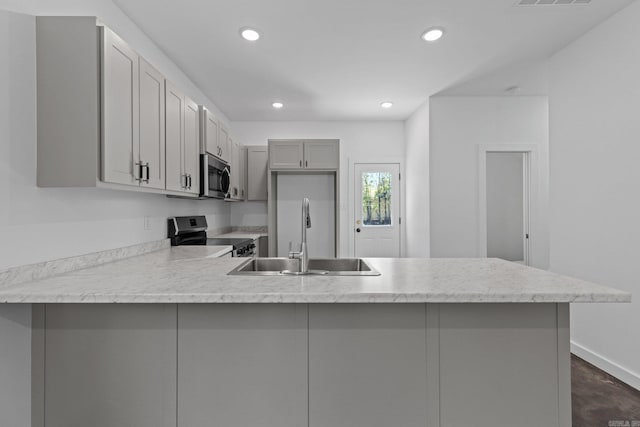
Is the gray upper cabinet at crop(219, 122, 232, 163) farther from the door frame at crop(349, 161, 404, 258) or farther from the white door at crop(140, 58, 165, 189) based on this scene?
the door frame at crop(349, 161, 404, 258)

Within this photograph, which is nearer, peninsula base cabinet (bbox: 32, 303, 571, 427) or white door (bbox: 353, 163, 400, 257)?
peninsula base cabinet (bbox: 32, 303, 571, 427)

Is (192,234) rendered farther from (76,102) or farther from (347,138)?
(347,138)

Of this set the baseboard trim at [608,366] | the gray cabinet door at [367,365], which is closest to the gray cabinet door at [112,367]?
the gray cabinet door at [367,365]

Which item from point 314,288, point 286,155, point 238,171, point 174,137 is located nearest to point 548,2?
point 314,288

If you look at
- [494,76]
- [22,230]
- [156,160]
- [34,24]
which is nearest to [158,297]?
[22,230]

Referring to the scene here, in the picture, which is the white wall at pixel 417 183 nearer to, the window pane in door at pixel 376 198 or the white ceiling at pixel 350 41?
the window pane in door at pixel 376 198

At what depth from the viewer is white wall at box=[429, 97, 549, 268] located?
14.3 ft

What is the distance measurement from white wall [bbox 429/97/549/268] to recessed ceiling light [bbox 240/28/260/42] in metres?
2.56

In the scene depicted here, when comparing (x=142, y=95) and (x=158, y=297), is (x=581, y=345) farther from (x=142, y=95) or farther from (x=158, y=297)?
(x=142, y=95)

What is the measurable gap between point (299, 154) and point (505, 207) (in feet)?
13.0

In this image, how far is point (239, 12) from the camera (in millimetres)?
2479

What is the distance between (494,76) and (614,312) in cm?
262

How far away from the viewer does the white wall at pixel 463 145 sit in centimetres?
435

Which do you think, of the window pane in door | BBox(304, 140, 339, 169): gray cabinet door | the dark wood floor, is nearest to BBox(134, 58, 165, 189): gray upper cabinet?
BBox(304, 140, 339, 169): gray cabinet door
